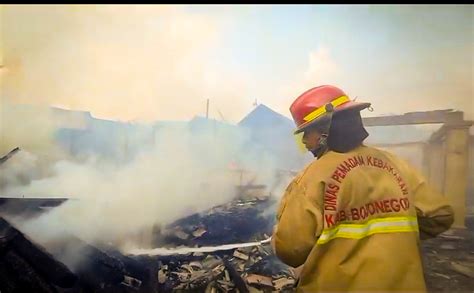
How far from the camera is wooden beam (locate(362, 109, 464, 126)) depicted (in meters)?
1.87

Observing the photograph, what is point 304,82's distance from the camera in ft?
6.16

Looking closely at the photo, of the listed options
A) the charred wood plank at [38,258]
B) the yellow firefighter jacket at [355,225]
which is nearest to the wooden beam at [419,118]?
the yellow firefighter jacket at [355,225]

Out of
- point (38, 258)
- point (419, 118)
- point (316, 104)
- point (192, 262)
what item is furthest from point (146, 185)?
point (419, 118)

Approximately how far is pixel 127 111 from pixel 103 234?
43 cm

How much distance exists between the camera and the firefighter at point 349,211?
175 cm

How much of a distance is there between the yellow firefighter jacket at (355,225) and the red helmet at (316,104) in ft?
0.45

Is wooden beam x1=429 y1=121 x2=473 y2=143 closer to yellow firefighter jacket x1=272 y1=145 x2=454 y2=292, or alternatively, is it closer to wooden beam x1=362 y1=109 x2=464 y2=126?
wooden beam x1=362 y1=109 x2=464 y2=126

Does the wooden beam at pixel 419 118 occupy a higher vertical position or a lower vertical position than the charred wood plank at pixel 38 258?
higher

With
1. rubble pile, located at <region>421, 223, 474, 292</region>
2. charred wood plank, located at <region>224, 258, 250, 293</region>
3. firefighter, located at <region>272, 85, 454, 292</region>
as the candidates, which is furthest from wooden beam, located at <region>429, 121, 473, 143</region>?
charred wood plank, located at <region>224, 258, 250, 293</region>

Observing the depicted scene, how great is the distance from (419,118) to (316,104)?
368 mm

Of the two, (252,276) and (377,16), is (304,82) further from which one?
(252,276)

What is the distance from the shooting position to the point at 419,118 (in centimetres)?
189

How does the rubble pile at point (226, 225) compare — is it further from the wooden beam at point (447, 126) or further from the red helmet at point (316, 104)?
the wooden beam at point (447, 126)

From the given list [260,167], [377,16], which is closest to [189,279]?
[260,167]
